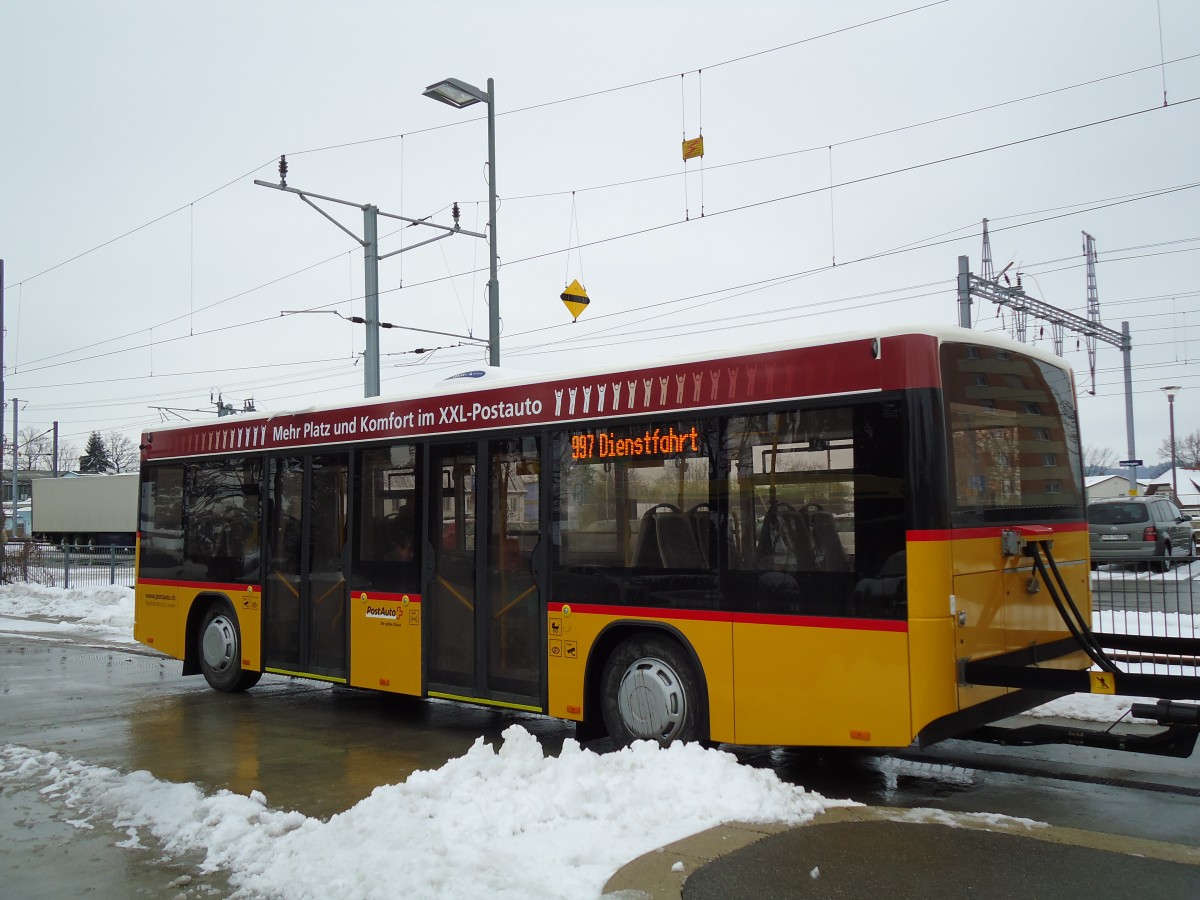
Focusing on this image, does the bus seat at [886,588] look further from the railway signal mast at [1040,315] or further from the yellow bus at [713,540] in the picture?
the railway signal mast at [1040,315]

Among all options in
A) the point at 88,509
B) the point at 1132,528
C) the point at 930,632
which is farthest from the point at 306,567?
the point at 88,509

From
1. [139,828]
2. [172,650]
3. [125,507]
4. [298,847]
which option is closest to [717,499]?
[298,847]

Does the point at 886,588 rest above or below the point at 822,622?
above

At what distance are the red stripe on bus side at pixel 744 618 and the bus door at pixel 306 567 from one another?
3.00m

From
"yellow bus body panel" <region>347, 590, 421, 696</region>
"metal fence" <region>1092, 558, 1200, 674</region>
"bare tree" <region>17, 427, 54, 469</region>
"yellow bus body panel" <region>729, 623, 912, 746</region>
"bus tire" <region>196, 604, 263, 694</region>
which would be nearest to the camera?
"yellow bus body panel" <region>729, 623, 912, 746</region>

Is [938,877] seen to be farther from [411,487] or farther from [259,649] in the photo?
[259,649]

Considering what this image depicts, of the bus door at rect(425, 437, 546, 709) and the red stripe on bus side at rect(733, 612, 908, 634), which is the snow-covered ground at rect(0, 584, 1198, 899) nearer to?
the red stripe on bus side at rect(733, 612, 908, 634)

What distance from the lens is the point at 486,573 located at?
342 inches

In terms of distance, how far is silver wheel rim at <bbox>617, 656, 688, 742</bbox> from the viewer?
7207 mm

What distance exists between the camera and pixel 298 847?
536 cm

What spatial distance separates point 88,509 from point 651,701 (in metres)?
48.5

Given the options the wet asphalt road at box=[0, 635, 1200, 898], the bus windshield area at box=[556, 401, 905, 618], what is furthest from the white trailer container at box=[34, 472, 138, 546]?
the bus windshield area at box=[556, 401, 905, 618]

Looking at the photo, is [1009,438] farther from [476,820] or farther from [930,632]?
[476,820]

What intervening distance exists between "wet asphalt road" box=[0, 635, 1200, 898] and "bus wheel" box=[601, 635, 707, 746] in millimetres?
884
